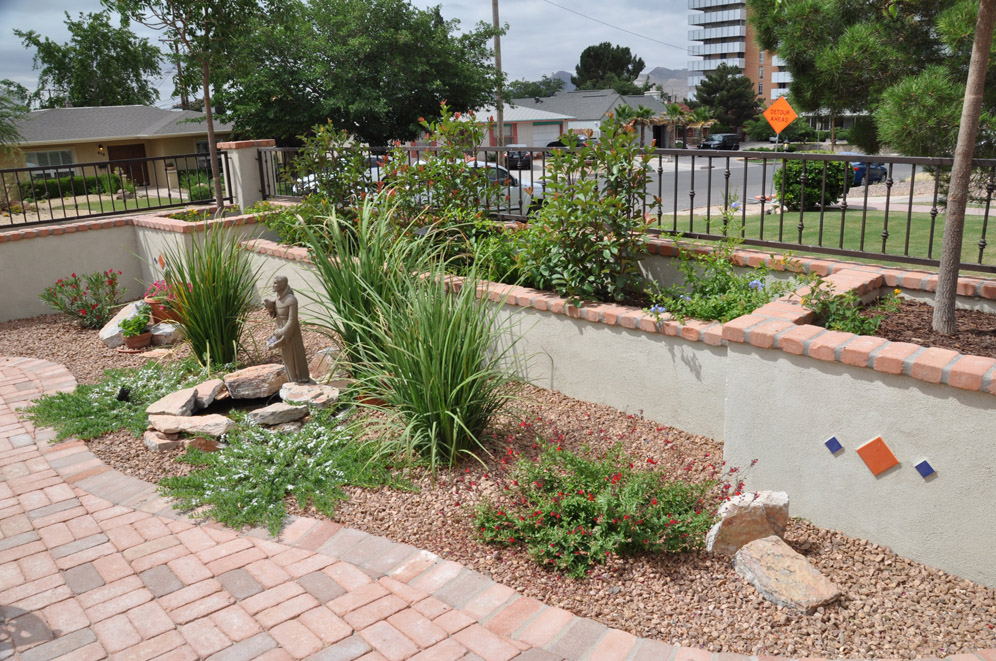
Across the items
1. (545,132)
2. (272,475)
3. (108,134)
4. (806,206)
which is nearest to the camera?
(272,475)

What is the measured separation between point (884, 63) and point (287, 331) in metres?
7.27

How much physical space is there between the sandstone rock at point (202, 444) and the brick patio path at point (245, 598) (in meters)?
0.55

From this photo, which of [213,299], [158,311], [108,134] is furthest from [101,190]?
[108,134]

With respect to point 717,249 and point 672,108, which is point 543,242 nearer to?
point 717,249

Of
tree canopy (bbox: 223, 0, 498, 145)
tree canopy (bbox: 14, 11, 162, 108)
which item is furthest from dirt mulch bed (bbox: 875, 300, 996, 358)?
tree canopy (bbox: 14, 11, 162, 108)

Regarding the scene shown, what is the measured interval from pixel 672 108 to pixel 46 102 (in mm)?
40157

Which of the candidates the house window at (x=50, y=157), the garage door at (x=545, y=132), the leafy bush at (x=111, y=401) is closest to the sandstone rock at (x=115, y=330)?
the leafy bush at (x=111, y=401)

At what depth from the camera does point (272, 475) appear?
438 centimetres

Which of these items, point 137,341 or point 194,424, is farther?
point 137,341

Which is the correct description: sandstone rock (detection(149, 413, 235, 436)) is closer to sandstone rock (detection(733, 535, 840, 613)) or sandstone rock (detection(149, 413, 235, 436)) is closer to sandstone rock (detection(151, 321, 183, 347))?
sandstone rock (detection(151, 321, 183, 347))

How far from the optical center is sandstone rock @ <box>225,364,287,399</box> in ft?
17.8

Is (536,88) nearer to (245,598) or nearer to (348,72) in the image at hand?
(348,72)

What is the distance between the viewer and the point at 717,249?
18.0ft

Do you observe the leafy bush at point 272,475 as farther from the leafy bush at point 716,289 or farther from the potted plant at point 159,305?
the potted plant at point 159,305
